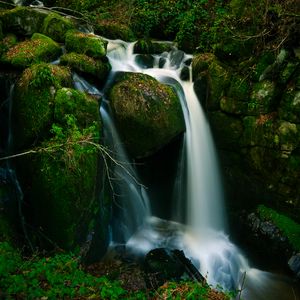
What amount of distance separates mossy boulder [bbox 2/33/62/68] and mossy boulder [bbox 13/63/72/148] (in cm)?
95

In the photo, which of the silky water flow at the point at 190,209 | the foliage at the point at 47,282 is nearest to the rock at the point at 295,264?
the silky water flow at the point at 190,209

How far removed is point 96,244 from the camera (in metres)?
6.83

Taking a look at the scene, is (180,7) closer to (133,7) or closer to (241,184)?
(133,7)

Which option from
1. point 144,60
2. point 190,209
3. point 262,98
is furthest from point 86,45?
point 190,209

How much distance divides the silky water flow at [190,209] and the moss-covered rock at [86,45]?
595 mm

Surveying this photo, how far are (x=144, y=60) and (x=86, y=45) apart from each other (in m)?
1.96

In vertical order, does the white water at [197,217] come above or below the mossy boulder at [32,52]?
below

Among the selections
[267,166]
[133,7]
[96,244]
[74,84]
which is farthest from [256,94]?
[133,7]

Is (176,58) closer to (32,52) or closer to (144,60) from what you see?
(144,60)

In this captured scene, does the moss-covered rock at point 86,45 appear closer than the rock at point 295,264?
No

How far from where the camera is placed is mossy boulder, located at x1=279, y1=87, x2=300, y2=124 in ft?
24.6

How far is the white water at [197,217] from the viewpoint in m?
7.68

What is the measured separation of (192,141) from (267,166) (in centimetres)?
185

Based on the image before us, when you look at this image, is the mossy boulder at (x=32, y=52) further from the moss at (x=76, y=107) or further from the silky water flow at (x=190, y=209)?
the moss at (x=76, y=107)
